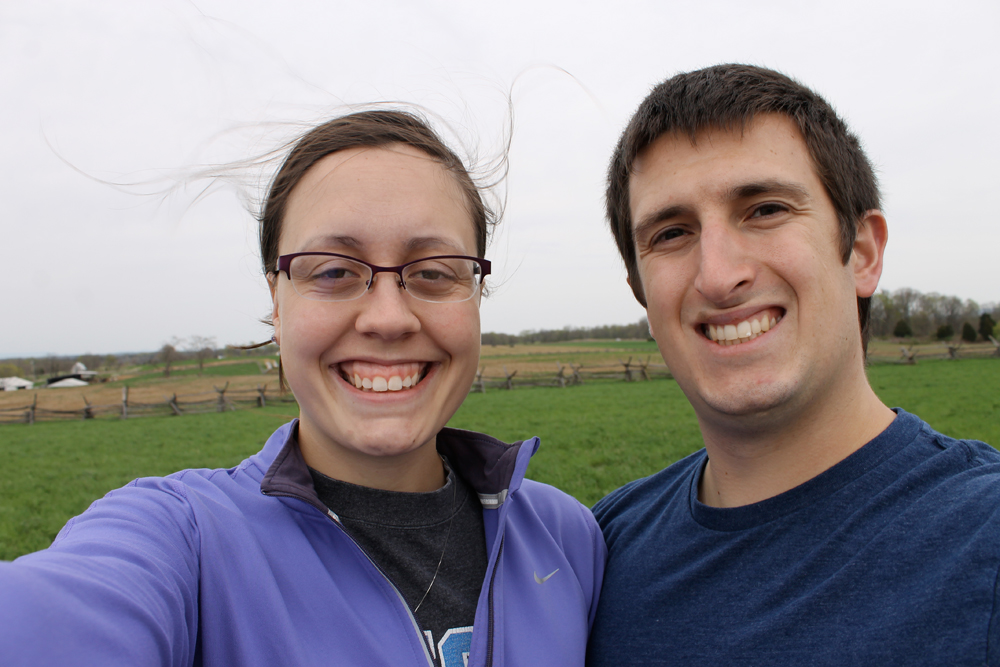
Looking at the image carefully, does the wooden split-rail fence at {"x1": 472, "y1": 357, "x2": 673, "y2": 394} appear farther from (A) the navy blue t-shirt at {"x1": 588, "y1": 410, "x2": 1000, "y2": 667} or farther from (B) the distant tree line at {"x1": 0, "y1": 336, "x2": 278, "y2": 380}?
(B) the distant tree line at {"x1": 0, "y1": 336, "x2": 278, "y2": 380}

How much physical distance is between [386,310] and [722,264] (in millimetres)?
1150

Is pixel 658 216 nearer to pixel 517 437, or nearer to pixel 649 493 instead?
pixel 649 493

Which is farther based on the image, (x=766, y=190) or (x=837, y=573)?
(x=766, y=190)

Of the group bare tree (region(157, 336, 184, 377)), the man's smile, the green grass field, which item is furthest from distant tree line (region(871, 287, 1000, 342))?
bare tree (region(157, 336, 184, 377))

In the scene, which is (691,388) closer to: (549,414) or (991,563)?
(991,563)

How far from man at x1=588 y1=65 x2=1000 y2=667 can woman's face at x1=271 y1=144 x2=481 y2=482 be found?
2.92 feet

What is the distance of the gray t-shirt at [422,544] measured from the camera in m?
1.58

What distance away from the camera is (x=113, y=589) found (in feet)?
3.13

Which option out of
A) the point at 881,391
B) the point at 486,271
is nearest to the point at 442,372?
the point at 486,271

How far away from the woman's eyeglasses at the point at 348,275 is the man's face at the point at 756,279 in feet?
2.92

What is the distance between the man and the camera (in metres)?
1.47

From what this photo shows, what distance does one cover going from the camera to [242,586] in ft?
4.23

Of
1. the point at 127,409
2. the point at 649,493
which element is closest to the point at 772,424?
the point at 649,493

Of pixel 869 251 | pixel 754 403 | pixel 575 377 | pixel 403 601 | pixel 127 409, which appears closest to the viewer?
pixel 403 601
